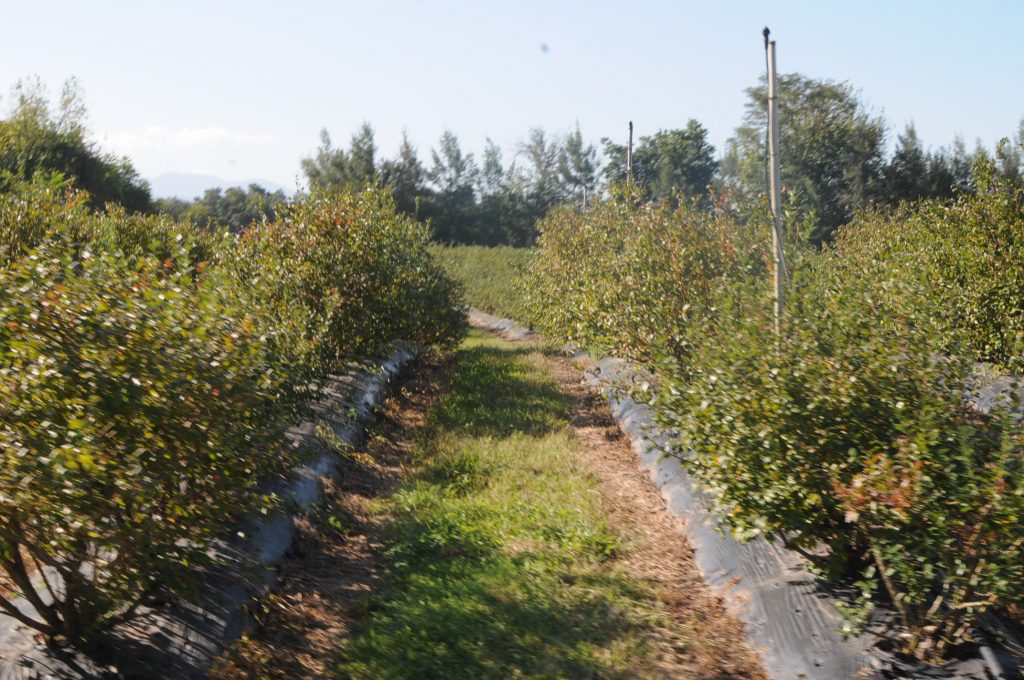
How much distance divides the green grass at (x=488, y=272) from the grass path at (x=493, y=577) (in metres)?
19.4

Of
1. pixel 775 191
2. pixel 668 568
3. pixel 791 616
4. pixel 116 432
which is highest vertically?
pixel 775 191

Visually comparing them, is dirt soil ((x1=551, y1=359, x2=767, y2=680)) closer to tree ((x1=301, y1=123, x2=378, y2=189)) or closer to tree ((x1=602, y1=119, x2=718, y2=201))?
tree ((x1=301, y1=123, x2=378, y2=189))

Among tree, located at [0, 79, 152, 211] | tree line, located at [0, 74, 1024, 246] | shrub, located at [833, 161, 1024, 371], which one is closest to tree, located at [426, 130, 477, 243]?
tree line, located at [0, 74, 1024, 246]

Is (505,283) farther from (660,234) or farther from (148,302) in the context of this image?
(148,302)

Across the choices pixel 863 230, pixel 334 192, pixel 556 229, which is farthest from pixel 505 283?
pixel 334 192

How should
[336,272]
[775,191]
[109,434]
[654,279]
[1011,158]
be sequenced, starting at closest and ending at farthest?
1. [109,434]
2. [775,191]
3. [654,279]
4. [336,272]
5. [1011,158]

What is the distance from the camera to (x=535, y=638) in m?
5.38

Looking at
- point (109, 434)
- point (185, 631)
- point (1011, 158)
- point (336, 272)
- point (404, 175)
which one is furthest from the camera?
point (404, 175)

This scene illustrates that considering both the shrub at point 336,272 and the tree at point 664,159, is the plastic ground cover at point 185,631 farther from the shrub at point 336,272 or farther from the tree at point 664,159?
the tree at point 664,159

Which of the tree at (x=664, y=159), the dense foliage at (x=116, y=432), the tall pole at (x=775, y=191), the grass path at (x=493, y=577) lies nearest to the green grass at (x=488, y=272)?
the grass path at (x=493, y=577)

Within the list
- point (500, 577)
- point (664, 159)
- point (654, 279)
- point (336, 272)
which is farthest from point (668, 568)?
point (664, 159)

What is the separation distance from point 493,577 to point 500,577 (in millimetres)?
53

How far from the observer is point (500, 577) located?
6.27 meters

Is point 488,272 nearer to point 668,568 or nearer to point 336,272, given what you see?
point 336,272
